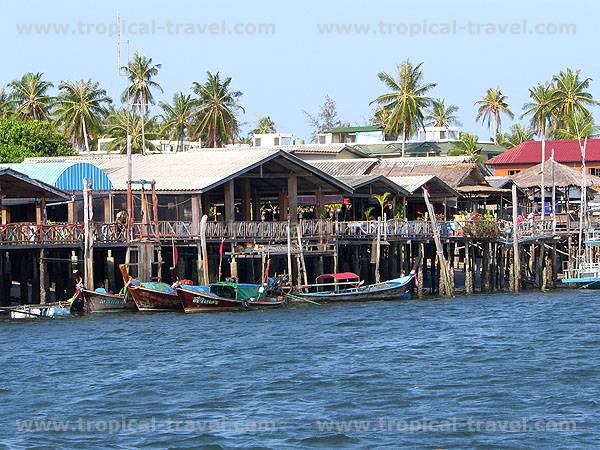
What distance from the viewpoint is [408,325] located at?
151 feet

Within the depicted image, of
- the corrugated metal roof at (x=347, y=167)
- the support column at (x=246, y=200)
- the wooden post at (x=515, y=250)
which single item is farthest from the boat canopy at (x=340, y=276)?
the corrugated metal roof at (x=347, y=167)

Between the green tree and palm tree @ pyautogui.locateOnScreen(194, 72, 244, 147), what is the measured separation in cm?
1551

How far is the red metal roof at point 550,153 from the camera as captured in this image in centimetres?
10088

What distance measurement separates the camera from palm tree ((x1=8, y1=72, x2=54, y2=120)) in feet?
317

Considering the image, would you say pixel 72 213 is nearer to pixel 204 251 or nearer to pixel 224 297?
pixel 204 251

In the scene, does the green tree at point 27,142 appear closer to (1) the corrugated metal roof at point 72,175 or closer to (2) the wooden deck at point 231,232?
(1) the corrugated metal roof at point 72,175

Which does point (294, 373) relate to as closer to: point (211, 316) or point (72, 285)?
point (211, 316)

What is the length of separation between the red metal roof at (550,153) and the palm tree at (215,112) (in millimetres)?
21712

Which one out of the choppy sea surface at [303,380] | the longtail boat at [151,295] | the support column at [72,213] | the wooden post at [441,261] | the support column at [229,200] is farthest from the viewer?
the wooden post at [441,261]

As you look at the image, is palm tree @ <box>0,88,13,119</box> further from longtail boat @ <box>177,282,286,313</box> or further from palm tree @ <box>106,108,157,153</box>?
longtail boat @ <box>177,282,286,313</box>

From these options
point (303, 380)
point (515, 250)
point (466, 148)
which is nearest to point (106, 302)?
point (303, 380)

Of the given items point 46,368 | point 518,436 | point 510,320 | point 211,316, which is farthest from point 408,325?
point 518,436

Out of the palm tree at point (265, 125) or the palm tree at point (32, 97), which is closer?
the palm tree at point (32, 97)

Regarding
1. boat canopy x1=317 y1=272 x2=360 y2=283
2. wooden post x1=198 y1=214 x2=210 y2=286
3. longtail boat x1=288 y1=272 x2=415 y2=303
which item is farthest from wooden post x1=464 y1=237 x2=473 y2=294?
wooden post x1=198 y1=214 x2=210 y2=286
